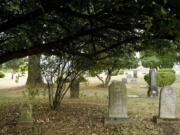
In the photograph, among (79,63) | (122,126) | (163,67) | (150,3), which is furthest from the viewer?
(163,67)

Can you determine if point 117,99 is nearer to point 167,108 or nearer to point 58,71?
point 167,108

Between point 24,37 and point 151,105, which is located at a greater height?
point 24,37

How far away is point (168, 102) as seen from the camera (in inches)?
468

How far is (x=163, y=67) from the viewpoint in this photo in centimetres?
3086

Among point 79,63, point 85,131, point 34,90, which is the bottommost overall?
point 85,131

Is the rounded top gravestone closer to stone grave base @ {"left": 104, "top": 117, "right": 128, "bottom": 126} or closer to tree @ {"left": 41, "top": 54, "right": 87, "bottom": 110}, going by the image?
stone grave base @ {"left": 104, "top": 117, "right": 128, "bottom": 126}

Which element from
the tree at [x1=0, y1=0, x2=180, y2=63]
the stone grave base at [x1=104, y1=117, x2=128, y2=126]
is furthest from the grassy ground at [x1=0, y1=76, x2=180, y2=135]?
the tree at [x1=0, y1=0, x2=180, y2=63]

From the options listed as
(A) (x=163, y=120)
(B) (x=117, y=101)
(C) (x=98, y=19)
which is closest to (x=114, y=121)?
(B) (x=117, y=101)

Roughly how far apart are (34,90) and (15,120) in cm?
288

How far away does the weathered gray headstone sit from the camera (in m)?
11.7

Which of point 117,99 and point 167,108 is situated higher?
point 117,99

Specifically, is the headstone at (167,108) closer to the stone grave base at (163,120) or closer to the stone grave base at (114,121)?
the stone grave base at (163,120)

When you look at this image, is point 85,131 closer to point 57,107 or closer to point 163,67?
point 57,107

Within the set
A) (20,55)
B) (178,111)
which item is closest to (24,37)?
(20,55)
